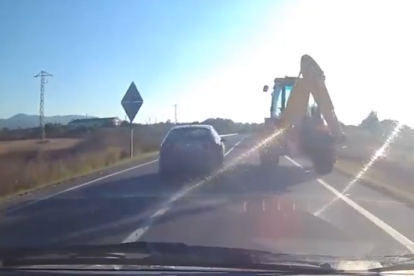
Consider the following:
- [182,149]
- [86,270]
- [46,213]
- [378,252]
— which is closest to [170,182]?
[182,149]

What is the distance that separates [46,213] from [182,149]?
8697 mm

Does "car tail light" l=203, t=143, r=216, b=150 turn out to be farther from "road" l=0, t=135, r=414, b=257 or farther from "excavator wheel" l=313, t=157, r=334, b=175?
"excavator wheel" l=313, t=157, r=334, b=175

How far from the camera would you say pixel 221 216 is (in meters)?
13.4

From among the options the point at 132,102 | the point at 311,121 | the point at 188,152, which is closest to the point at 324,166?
the point at 311,121

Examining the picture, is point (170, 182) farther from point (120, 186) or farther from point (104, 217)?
point (104, 217)

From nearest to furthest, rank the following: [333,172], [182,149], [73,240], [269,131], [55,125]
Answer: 1. [73,240]
2. [182,149]
3. [333,172]
4. [269,131]
5. [55,125]

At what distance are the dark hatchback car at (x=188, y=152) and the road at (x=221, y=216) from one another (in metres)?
1.40

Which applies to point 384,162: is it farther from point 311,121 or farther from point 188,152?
point 188,152

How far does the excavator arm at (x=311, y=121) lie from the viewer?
27094 mm

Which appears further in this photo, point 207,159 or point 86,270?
point 207,159

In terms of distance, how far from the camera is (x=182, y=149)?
2236 centimetres

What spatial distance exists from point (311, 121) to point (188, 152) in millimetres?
7419

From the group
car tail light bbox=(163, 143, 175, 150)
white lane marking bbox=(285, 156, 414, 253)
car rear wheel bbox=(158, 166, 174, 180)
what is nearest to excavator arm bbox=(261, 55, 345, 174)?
car rear wheel bbox=(158, 166, 174, 180)

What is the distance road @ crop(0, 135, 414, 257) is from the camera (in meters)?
10.7
